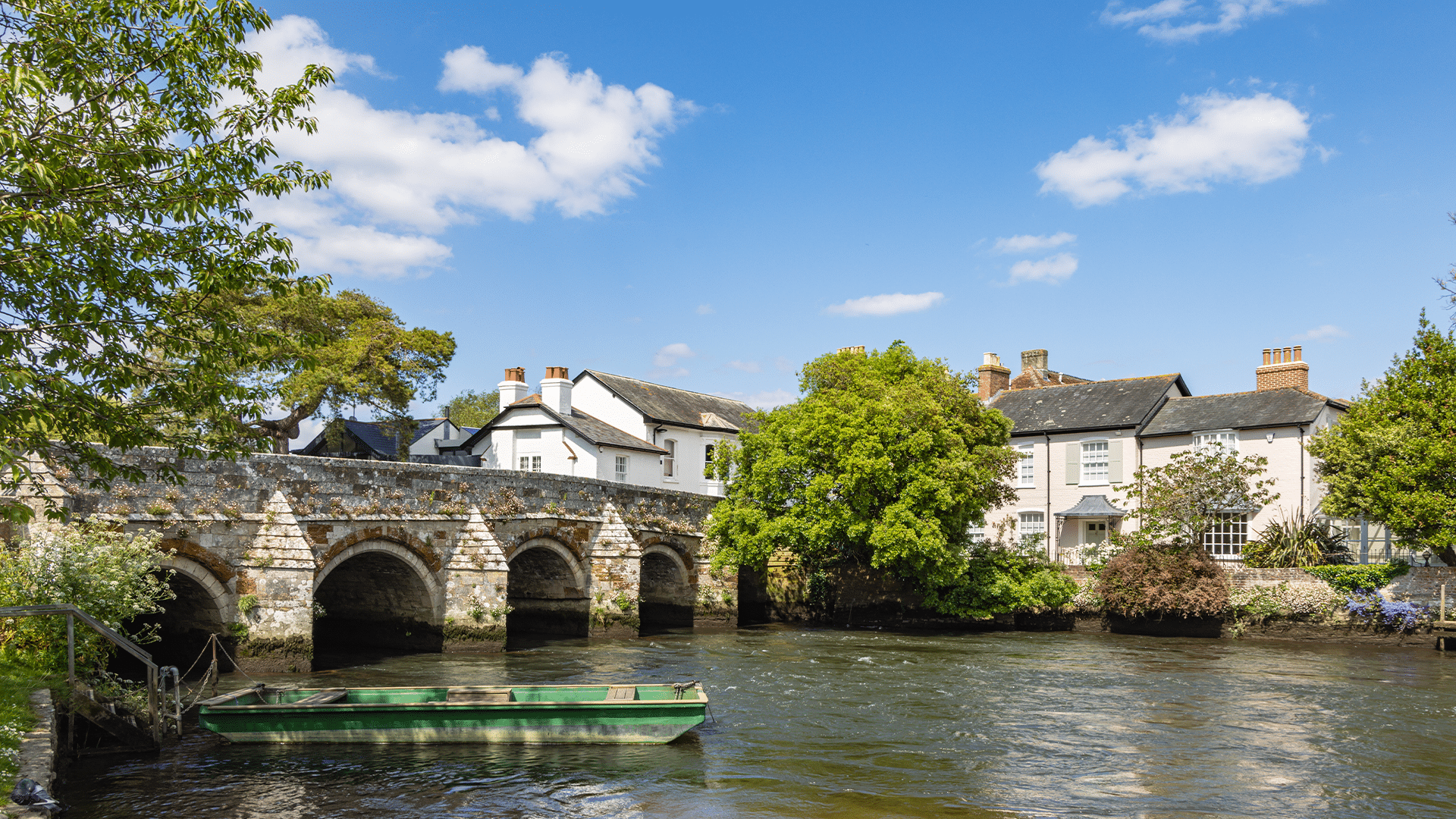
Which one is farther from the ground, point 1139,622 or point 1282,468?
point 1282,468

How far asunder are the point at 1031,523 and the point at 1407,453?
44.8 feet

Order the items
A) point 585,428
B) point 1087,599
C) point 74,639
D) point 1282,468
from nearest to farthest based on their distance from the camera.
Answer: point 74,639, point 1087,599, point 1282,468, point 585,428

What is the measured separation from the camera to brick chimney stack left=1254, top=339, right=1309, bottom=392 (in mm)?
35750

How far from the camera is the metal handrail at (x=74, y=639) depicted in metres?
12.6

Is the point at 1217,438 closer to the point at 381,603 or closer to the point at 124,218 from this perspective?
the point at 381,603

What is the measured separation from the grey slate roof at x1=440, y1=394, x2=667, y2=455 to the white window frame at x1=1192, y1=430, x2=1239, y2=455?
70.4 ft

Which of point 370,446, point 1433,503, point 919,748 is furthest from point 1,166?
point 370,446

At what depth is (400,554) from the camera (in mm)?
23406

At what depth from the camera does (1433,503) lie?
89.7ft

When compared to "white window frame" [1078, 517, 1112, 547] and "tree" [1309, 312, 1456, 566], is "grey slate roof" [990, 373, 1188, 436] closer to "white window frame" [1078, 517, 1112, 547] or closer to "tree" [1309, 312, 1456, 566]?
"white window frame" [1078, 517, 1112, 547]

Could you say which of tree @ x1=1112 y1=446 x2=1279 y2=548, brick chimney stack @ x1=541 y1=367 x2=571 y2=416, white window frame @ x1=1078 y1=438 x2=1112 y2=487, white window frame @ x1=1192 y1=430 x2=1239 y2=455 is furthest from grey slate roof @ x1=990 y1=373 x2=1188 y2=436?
brick chimney stack @ x1=541 y1=367 x2=571 y2=416

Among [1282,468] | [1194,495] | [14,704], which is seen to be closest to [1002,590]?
[1194,495]

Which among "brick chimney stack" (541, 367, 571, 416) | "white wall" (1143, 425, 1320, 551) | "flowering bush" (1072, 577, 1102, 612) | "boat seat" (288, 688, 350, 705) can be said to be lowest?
"flowering bush" (1072, 577, 1102, 612)

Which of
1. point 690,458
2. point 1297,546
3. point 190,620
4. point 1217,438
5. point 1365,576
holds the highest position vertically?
point 1217,438
